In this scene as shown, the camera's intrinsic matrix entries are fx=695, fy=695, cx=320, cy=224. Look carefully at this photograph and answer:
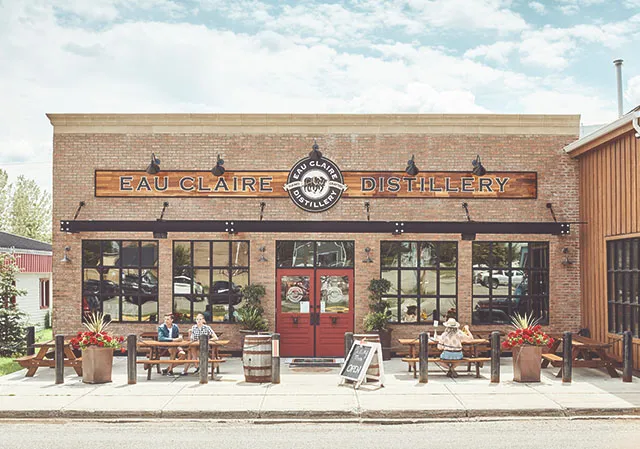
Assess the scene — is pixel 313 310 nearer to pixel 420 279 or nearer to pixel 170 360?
pixel 420 279

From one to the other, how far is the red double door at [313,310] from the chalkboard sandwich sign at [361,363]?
3.75 metres

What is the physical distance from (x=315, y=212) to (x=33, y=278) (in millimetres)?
18664

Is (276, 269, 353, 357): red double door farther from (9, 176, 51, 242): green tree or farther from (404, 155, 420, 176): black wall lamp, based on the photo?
(9, 176, 51, 242): green tree

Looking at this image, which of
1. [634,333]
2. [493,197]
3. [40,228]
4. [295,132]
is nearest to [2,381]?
[295,132]

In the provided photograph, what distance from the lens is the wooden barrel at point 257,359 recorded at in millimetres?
14828

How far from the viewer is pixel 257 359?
584 inches

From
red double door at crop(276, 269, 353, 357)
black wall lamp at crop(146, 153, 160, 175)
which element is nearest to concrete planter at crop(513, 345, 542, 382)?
red double door at crop(276, 269, 353, 357)

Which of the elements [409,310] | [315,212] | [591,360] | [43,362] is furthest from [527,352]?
[43,362]

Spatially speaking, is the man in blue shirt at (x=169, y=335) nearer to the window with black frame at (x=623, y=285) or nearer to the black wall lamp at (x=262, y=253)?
the black wall lamp at (x=262, y=253)

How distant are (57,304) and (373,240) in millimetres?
8749

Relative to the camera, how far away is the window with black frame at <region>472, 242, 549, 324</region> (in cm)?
1889

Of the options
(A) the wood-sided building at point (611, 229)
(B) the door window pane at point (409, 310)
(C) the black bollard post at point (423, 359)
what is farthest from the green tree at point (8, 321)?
(A) the wood-sided building at point (611, 229)

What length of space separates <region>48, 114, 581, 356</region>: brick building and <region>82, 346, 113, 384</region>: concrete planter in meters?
3.97

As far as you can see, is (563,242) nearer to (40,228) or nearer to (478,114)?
(478,114)
